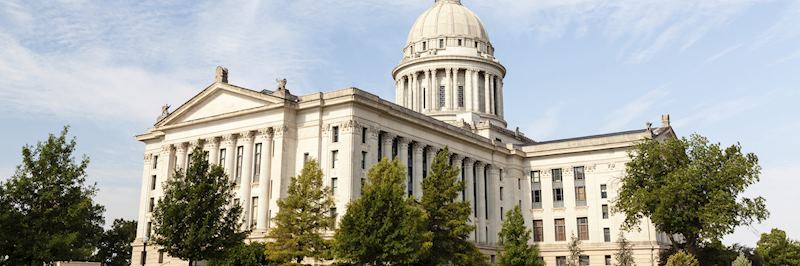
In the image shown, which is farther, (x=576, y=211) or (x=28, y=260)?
(x=576, y=211)

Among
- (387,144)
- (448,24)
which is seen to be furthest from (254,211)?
(448,24)

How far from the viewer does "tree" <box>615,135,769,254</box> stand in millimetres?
54250

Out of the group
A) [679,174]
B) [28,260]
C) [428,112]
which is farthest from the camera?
[428,112]

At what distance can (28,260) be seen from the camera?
3959 centimetres

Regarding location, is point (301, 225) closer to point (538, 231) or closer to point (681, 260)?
point (681, 260)

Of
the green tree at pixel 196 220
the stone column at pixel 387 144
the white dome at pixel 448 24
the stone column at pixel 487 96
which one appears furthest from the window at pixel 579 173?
the green tree at pixel 196 220

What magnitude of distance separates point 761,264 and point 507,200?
2939 centimetres

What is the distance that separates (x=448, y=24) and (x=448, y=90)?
10.1 m

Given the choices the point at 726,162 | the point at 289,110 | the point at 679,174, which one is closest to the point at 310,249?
the point at 289,110

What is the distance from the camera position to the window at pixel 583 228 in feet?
244

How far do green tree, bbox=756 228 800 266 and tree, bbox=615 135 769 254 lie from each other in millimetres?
27308

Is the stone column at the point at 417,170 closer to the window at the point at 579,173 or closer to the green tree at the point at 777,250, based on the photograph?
the window at the point at 579,173

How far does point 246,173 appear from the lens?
195 feet

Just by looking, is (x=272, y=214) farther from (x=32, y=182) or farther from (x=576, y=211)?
(x=576, y=211)
